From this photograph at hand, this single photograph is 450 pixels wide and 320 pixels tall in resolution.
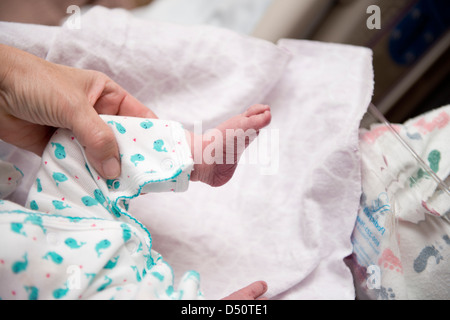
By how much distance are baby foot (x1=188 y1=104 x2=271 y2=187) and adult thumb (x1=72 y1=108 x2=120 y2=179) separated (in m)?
0.14

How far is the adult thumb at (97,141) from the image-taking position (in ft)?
1.94

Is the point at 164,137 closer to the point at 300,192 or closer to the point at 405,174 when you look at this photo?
the point at 300,192

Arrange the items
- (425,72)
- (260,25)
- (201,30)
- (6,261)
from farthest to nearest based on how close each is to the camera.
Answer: (425,72) → (260,25) → (201,30) → (6,261)

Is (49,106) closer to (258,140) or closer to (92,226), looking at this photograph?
(92,226)

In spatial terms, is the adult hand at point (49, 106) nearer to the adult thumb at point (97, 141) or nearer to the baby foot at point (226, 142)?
the adult thumb at point (97, 141)

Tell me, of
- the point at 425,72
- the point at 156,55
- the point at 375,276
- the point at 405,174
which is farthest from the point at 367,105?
the point at 425,72

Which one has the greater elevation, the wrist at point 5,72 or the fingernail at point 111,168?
the wrist at point 5,72

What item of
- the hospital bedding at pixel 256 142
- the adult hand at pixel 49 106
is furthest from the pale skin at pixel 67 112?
the hospital bedding at pixel 256 142

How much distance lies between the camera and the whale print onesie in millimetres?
542

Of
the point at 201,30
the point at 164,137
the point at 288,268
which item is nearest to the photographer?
the point at 164,137

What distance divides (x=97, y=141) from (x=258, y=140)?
16.7 inches

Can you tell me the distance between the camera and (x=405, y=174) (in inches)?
27.7

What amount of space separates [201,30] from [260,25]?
23 cm

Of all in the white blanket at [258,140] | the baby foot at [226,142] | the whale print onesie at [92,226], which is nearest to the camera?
the whale print onesie at [92,226]
